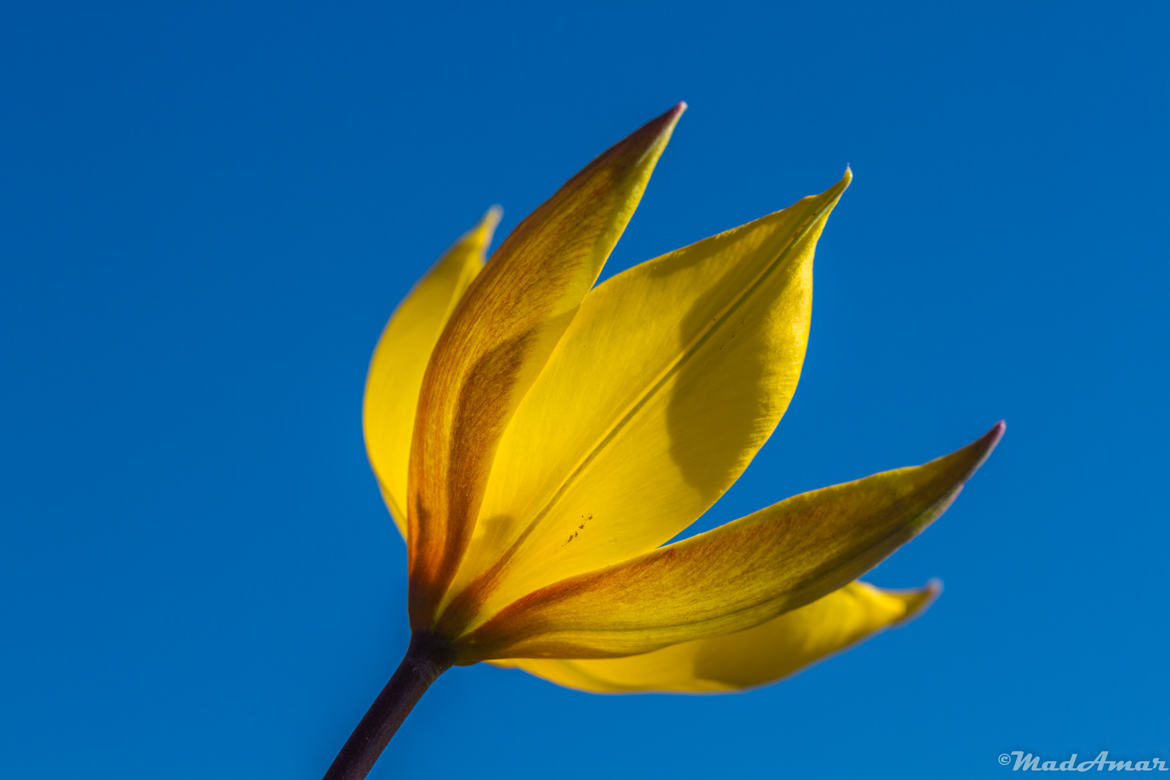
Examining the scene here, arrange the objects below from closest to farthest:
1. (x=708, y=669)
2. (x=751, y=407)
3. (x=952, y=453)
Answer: (x=952, y=453), (x=751, y=407), (x=708, y=669)

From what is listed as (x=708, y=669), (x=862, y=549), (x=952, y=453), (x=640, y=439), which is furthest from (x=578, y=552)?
(x=952, y=453)

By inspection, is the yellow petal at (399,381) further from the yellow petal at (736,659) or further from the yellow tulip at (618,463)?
the yellow petal at (736,659)

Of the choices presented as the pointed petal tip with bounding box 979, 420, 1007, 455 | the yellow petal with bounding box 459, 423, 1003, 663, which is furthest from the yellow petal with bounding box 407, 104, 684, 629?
the pointed petal tip with bounding box 979, 420, 1007, 455

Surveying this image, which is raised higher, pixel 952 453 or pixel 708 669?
pixel 952 453

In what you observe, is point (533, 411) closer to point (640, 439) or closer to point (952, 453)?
point (640, 439)

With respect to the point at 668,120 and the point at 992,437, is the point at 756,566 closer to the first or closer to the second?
the point at 992,437

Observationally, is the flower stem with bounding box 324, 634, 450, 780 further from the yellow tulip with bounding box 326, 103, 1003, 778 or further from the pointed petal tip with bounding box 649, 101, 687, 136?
the pointed petal tip with bounding box 649, 101, 687, 136

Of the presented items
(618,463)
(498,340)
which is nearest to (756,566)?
(618,463)
